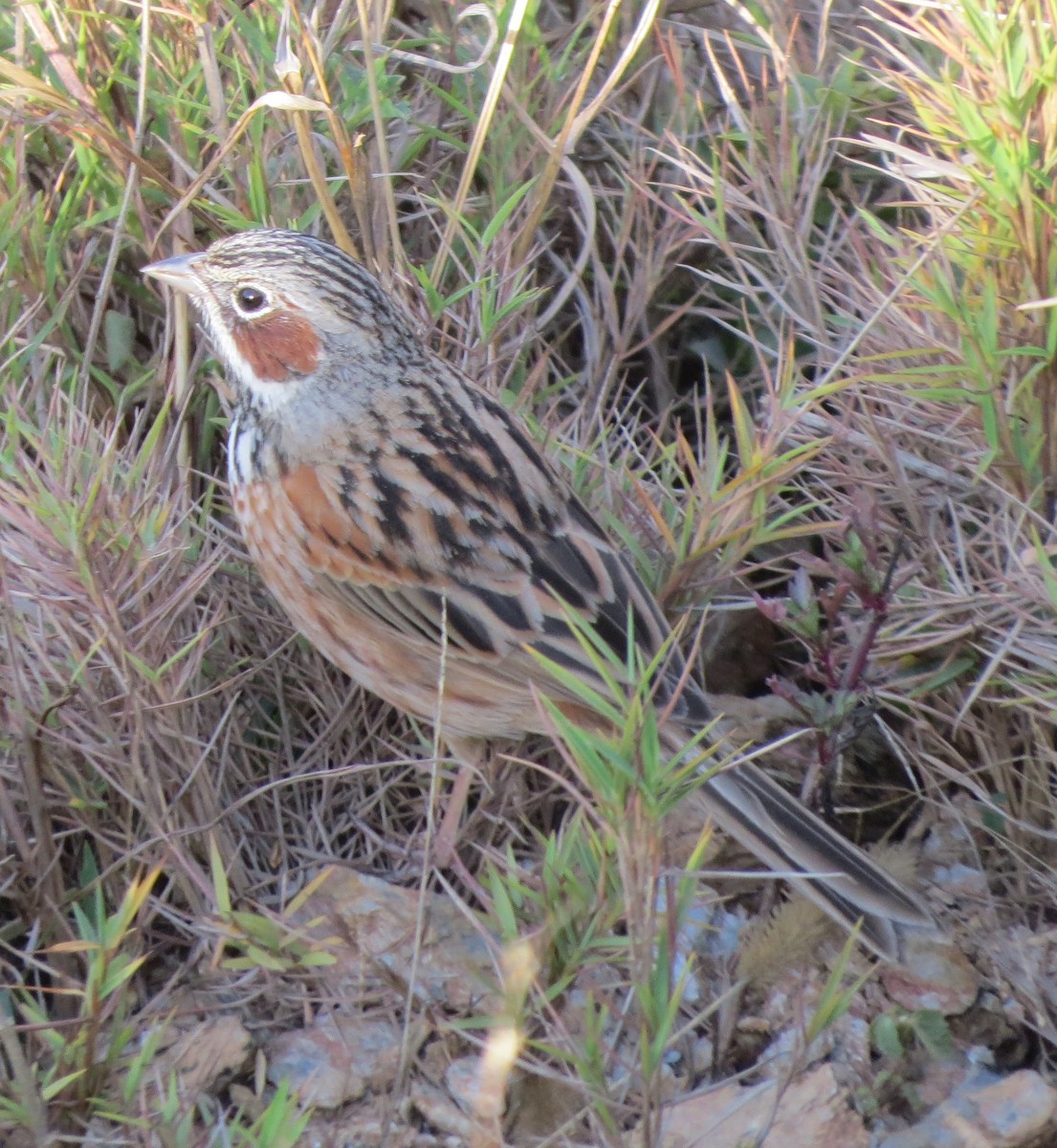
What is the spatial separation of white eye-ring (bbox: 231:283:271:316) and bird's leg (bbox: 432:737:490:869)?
109cm

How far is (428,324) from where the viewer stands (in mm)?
3861

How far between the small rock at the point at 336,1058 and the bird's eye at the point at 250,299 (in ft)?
5.26

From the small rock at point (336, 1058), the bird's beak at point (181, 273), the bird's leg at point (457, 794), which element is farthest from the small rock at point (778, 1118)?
the bird's beak at point (181, 273)

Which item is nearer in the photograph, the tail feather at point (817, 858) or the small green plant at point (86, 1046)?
the small green plant at point (86, 1046)

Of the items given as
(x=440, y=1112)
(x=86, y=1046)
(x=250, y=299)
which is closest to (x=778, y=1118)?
(x=440, y=1112)

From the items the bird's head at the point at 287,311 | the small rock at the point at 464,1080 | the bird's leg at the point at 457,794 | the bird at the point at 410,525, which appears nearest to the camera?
the small rock at the point at 464,1080

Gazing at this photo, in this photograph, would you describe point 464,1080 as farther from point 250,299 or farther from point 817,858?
point 250,299

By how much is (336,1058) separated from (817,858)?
100 centimetres

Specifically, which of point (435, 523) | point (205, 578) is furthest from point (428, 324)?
point (205, 578)

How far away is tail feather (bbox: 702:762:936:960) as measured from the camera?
9.82 ft

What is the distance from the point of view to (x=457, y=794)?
3.48 meters

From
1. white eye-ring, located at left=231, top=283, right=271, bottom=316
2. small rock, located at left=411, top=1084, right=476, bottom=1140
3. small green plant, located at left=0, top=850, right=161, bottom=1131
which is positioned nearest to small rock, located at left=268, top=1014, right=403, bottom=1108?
small rock, located at left=411, top=1084, right=476, bottom=1140

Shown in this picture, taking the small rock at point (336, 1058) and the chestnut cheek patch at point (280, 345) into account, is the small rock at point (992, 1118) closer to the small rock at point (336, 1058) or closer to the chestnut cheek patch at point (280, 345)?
the small rock at point (336, 1058)

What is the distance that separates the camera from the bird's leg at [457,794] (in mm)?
3391
